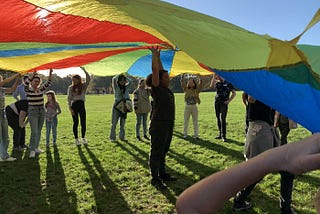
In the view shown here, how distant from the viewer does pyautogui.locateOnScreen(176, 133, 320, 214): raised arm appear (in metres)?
0.73

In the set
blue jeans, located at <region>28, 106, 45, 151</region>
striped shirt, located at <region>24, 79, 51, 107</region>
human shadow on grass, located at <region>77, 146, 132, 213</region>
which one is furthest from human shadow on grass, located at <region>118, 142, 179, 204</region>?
striped shirt, located at <region>24, 79, 51, 107</region>

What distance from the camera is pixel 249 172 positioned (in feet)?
2.55

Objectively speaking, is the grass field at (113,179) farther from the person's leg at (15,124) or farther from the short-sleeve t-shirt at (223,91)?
the short-sleeve t-shirt at (223,91)

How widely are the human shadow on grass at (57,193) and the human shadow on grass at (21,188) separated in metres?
0.10

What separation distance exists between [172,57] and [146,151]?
2703mm

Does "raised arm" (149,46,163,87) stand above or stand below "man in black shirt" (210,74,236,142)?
above

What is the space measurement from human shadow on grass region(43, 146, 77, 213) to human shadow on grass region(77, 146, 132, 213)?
33cm

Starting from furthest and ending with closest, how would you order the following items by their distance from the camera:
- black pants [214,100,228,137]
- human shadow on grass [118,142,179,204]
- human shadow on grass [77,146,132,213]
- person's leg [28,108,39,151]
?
black pants [214,100,228,137]
person's leg [28,108,39,151]
human shadow on grass [118,142,179,204]
human shadow on grass [77,146,132,213]

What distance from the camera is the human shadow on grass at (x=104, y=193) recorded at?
171 inches

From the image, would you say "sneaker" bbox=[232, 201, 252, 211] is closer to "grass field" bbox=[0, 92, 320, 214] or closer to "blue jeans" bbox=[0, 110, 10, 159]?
"grass field" bbox=[0, 92, 320, 214]

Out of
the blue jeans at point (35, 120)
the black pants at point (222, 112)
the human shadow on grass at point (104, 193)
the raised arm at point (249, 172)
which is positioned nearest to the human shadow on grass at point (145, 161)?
the human shadow on grass at point (104, 193)

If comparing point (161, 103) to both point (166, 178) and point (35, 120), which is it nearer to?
point (166, 178)

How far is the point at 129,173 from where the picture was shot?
584 centimetres

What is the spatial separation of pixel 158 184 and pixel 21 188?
2.09m
